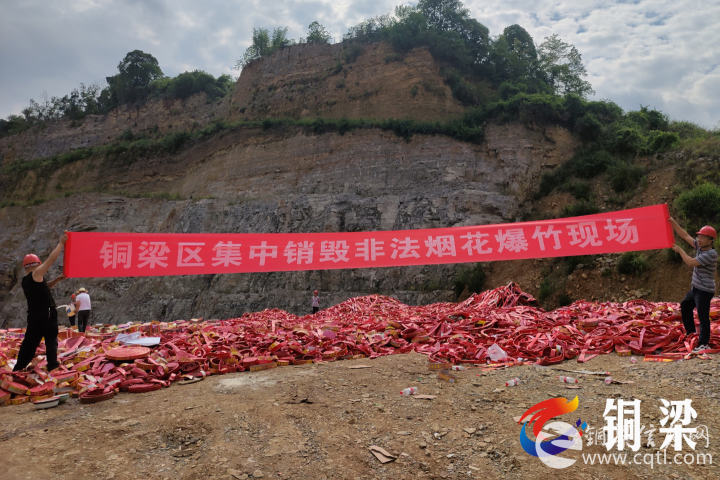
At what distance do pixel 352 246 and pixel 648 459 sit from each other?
6674 mm

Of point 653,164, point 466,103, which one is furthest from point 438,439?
point 466,103

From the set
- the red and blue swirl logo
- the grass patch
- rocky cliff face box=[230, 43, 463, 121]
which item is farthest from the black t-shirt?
rocky cliff face box=[230, 43, 463, 121]

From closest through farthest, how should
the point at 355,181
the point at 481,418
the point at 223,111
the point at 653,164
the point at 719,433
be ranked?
the point at 719,433 < the point at 481,418 < the point at 653,164 < the point at 355,181 < the point at 223,111

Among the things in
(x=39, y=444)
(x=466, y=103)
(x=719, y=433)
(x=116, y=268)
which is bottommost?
(x=39, y=444)

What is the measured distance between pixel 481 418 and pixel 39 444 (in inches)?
157

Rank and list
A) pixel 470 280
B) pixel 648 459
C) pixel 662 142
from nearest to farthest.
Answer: pixel 648 459 → pixel 470 280 → pixel 662 142

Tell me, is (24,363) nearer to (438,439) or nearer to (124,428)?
(124,428)

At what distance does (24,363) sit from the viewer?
533 cm

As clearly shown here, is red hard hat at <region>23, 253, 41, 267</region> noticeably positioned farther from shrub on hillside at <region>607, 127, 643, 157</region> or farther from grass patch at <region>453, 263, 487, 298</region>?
shrub on hillside at <region>607, 127, 643, 157</region>

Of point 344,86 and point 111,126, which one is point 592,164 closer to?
point 344,86

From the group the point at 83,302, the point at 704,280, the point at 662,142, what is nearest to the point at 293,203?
the point at 83,302

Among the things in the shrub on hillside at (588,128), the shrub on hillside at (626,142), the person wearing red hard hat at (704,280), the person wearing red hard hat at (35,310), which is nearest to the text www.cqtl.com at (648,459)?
the person wearing red hard hat at (704,280)

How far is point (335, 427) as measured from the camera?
384 centimetres

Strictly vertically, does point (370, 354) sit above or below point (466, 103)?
below
